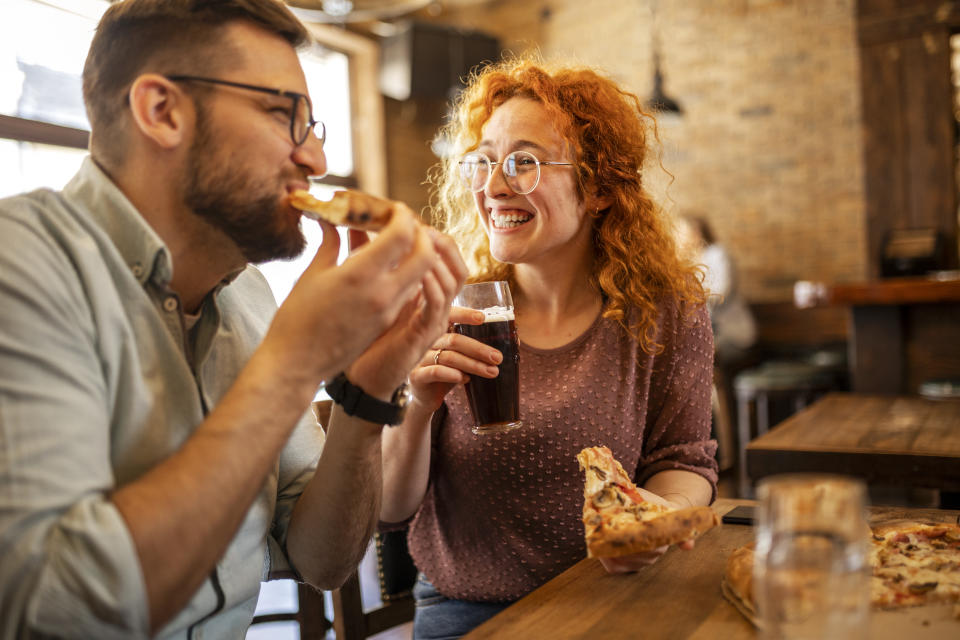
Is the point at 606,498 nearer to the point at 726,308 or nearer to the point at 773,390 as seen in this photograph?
the point at 773,390

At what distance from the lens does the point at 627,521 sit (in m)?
1.02

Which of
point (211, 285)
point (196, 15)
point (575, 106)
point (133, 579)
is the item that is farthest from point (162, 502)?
point (575, 106)

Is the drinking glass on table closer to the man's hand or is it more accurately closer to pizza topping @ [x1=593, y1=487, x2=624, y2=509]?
pizza topping @ [x1=593, y1=487, x2=624, y2=509]

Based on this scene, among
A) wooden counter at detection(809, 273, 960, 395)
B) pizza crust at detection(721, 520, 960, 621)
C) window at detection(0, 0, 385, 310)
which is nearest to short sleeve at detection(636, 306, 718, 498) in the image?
pizza crust at detection(721, 520, 960, 621)

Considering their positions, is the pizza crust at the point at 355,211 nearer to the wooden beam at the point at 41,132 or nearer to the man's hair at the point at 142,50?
the man's hair at the point at 142,50

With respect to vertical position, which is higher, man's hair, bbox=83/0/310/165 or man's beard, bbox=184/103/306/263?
man's hair, bbox=83/0/310/165

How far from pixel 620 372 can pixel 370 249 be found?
866mm

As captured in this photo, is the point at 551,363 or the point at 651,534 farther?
the point at 551,363

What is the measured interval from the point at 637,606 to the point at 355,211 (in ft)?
2.03

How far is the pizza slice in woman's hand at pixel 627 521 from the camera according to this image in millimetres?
974

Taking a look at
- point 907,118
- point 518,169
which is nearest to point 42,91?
point 518,169

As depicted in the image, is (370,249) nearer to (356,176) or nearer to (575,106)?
(575,106)

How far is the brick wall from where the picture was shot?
20.5ft

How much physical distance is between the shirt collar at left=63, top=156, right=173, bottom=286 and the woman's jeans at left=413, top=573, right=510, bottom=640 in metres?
0.89
